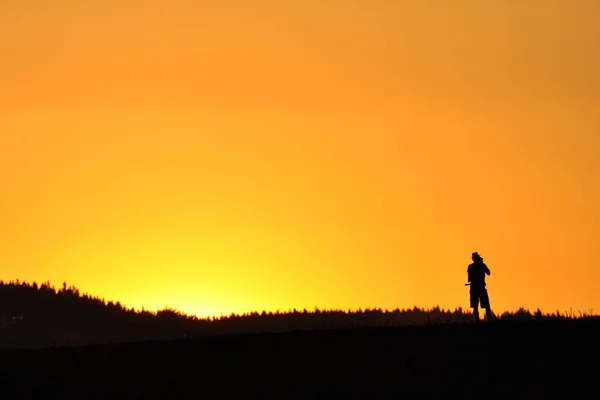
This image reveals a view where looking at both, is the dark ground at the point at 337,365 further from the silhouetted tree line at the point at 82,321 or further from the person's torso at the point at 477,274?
the silhouetted tree line at the point at 82,321

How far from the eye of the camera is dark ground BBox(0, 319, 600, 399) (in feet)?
148

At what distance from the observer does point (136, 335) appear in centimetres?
9425

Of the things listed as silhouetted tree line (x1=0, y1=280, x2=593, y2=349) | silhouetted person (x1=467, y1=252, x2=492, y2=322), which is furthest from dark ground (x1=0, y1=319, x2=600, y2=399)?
silhouetted tree line (x1=0, y1=280, x2=593, y2=349)

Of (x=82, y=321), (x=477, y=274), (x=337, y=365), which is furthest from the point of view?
(x=82, y=321)

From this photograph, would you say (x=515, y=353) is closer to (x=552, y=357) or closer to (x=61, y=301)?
(x=552, y=357)

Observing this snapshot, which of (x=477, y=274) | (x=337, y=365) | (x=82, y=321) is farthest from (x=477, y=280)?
(x=82, y=321)

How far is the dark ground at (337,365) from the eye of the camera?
45.2 meters

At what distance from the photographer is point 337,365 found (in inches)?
1882

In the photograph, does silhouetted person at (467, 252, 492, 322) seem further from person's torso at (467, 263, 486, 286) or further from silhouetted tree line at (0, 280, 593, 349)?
silhouetted tree line at (0, 280, 593, 349)

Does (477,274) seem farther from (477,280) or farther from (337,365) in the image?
(337,365)

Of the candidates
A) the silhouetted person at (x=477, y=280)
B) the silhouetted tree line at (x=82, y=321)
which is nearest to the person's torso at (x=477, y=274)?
the silhouetted person at (x=477, y=280)

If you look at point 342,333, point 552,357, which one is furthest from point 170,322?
point 552,357

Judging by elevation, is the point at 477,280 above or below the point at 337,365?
above

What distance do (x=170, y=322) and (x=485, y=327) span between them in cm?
4381
